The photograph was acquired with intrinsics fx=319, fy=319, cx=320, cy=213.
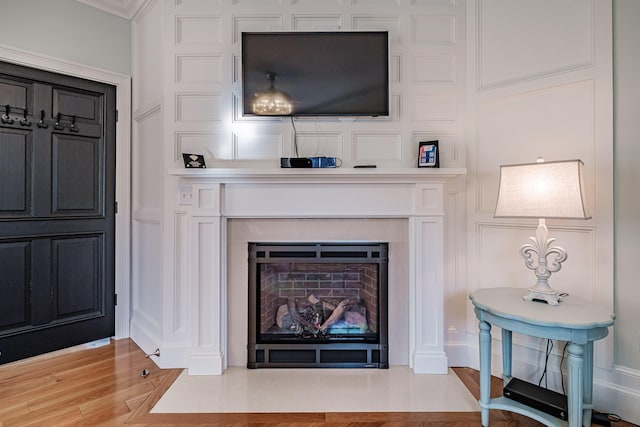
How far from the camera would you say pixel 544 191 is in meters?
1.54

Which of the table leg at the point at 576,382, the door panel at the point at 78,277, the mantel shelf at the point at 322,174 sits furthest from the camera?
the door panel at the point at 78,277

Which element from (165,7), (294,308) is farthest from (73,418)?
(165,7)

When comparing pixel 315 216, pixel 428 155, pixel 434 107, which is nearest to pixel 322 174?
pixel 315 216

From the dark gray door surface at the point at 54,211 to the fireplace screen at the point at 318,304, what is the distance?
1.39 metres

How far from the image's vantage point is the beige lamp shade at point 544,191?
1.48m

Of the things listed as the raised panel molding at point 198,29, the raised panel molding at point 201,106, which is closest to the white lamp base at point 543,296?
the raised panel molding at point 201,106

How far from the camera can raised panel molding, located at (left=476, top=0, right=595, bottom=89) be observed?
6.09ft

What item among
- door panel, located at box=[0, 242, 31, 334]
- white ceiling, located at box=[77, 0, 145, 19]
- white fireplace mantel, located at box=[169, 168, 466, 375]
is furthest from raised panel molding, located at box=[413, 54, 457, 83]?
door panel, located at box=[0, 242, 31, 334]

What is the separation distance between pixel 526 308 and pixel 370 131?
1.41 m

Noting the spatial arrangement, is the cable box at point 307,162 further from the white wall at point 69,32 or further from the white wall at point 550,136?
the white wall at point 69,32

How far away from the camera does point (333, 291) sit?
229 cm

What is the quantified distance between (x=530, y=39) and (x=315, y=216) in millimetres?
1769

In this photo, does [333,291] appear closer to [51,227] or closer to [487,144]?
[487,144]

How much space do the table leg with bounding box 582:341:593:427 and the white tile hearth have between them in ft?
1.60
